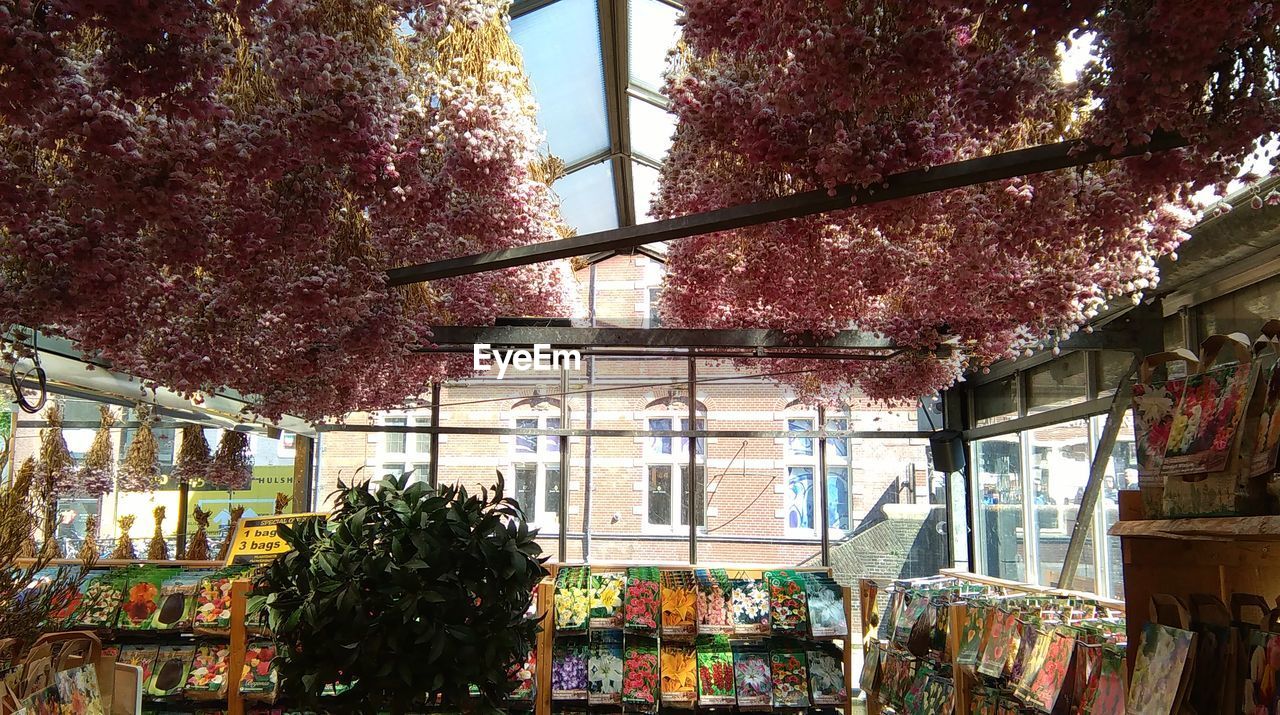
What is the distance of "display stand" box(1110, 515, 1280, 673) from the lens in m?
2.39

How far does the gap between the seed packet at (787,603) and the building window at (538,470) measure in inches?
159

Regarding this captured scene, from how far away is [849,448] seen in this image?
32.5ft

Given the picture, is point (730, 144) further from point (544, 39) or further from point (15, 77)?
point (544, 39)

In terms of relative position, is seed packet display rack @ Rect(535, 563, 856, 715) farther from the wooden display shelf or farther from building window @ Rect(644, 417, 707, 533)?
the wooden display shelf

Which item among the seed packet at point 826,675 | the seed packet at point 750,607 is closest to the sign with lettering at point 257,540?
the seed packet at point 750,607

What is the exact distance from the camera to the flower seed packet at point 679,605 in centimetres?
629

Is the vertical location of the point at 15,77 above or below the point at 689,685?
above

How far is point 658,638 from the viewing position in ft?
21.2

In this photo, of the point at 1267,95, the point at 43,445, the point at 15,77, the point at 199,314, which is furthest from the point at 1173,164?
the point at 43,445

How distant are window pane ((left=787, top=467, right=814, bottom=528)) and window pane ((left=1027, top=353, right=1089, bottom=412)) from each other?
8.33ft

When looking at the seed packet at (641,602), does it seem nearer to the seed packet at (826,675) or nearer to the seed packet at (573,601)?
the seed packet at (573,601)

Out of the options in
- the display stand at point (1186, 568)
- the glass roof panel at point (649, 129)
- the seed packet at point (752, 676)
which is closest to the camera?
the display stand at point (1186, 568)

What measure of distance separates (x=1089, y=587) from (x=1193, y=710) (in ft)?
17.7
